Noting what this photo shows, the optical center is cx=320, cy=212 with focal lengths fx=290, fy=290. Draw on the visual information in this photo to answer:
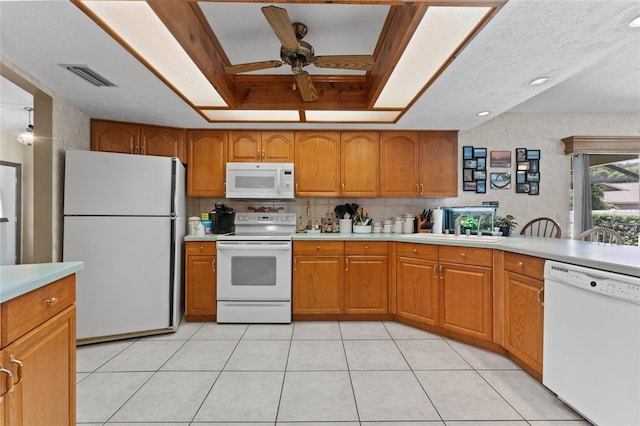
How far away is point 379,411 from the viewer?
168cm

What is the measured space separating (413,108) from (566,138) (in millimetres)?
2413

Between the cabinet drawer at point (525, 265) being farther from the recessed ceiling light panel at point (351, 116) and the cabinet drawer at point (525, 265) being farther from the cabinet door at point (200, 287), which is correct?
the cabinet door at point (200, 287)

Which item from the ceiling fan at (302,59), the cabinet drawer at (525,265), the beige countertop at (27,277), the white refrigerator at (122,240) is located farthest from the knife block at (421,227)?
the beige countertop at (27,277)

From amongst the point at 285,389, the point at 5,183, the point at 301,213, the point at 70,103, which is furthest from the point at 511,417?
the point at 5,183

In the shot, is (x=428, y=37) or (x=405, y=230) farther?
(x=405, y=230)

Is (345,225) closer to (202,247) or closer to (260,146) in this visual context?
(260,146)

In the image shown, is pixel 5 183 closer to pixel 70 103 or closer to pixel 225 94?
pixel 70 103

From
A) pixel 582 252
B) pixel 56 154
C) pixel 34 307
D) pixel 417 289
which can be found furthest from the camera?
pixel 417 289

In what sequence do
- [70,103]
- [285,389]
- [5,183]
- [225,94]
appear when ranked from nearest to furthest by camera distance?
[285,389] < [225,94] < [70,103] < [5,183]

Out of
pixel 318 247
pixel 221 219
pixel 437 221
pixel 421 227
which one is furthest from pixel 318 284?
pixel 437 221

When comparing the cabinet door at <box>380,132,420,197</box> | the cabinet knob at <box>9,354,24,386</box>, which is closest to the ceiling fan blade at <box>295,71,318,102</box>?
the cabinet door at <box>380,132,420,197</box>

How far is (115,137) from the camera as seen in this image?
3062 mm

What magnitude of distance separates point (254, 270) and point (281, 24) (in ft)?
7.43

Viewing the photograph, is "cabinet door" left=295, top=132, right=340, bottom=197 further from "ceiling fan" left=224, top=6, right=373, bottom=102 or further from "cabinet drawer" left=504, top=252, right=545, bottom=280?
"cabinet drawer" left=504, top=252, right=545, bottom=280
